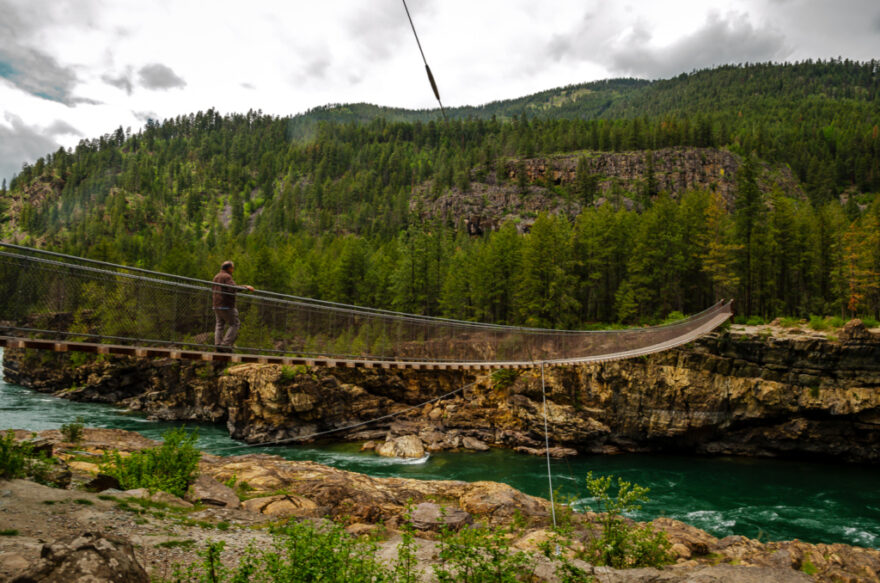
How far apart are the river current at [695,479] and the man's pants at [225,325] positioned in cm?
1248

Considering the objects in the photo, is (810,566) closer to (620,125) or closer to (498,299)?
(498,299)

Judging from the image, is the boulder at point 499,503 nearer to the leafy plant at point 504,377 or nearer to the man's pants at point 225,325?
the man's pants at point 225,325

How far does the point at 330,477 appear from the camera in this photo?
11039mm

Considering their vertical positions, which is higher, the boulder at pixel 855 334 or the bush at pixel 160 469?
the boulder at pixel 855 334

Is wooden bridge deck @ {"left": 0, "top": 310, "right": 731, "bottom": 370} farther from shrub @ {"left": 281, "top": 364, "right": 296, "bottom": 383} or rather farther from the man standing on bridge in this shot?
shrub @ {"left": 281, "top": 364, "right": 296, "bottom": 383}

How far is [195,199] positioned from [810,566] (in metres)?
126

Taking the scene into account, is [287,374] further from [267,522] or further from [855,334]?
[855,334]

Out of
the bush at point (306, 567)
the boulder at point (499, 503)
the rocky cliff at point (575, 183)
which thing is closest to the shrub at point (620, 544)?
the bush at point (306, 567)

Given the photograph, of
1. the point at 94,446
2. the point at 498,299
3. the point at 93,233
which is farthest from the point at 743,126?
the point at 93,233

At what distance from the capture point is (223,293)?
7.71 meters

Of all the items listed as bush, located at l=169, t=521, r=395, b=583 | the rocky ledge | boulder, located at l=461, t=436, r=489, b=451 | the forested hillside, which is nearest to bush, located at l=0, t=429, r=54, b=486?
the rocky ledge

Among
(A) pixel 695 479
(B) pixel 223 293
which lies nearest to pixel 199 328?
(B) pixel 223 293

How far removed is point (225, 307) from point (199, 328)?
805mm

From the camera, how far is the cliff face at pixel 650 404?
73.9 feet
